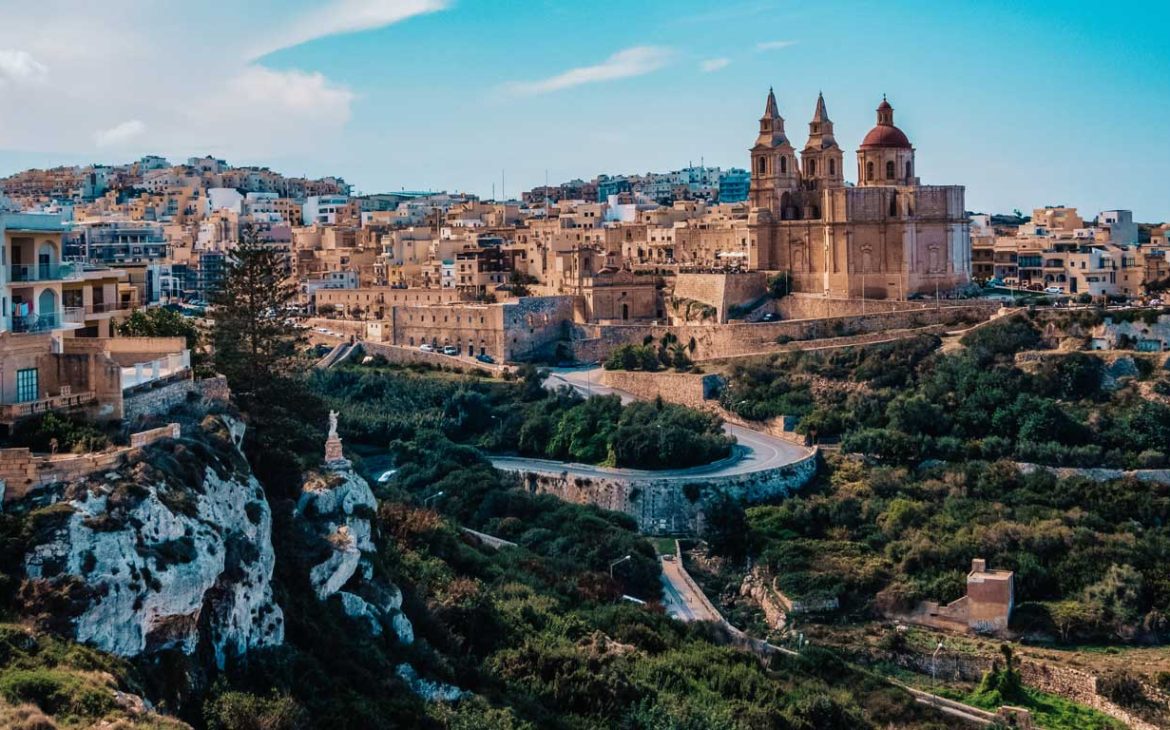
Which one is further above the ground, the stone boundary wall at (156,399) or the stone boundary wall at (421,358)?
the stone boundary wall at (156,399)

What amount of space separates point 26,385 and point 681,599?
56.2 feet

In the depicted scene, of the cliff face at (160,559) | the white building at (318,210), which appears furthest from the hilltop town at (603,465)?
the white building at (318,210)

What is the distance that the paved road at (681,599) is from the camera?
31062 mm

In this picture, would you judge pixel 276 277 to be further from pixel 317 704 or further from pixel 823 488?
pixel 823 488

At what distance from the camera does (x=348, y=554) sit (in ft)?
65.1

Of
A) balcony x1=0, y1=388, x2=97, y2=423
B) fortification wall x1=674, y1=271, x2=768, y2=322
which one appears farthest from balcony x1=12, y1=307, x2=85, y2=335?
fortification wall x1=674, y1=271, x2=768, y2=322

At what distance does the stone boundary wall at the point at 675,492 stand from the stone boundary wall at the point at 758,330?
9112 millimetres

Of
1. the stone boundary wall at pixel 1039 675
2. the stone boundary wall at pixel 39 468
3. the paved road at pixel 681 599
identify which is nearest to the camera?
the stone boundary wall at pixel 39 468

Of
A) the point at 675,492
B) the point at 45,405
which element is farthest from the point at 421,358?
the point at 45,405

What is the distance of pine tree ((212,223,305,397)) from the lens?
2405cm

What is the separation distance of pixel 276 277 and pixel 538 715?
9.82 meters

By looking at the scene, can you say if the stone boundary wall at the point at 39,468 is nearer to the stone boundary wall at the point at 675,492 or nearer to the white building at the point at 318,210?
the stone boundary wall at the point at 675,492

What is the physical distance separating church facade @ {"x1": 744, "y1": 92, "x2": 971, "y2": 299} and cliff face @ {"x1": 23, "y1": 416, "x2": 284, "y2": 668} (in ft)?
116

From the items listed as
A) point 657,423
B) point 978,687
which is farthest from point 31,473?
point 657,423
